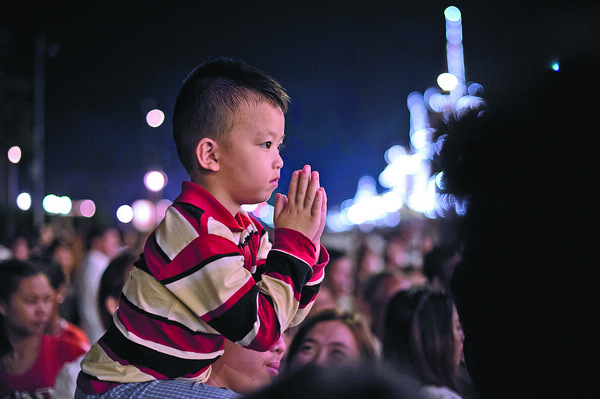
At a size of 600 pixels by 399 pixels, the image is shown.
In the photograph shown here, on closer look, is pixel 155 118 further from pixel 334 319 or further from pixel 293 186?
pixel 293 186

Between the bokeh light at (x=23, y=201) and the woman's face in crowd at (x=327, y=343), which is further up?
the bokeh light at (x=23, y=201)

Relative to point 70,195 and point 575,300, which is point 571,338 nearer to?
point 575,300

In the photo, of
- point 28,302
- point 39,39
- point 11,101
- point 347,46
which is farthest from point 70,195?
point 28,302

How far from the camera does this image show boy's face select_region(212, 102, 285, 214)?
1.78 m

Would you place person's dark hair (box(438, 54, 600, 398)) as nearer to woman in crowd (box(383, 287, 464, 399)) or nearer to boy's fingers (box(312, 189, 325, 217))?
boy's fingers (box(312, 189, 325, 217))

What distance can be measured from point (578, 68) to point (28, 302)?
3795 millimetres

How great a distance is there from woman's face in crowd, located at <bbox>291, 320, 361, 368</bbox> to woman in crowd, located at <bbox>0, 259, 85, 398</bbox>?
62.2 inches

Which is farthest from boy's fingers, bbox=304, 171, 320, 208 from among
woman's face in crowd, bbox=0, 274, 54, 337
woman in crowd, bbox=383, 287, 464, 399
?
woman's face in crowd, bbox=0, 274, 54, 337

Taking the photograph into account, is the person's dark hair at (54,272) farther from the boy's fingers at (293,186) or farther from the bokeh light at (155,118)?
the bokeh light at (155,118)

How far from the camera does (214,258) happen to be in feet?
5.13

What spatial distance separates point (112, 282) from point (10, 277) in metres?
0.71

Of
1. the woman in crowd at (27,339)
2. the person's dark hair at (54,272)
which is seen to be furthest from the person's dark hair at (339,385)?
the person's dark hair at (54,272)

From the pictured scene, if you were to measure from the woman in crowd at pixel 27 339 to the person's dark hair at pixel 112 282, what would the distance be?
15.4 inches

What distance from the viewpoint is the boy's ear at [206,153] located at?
1.79 m
